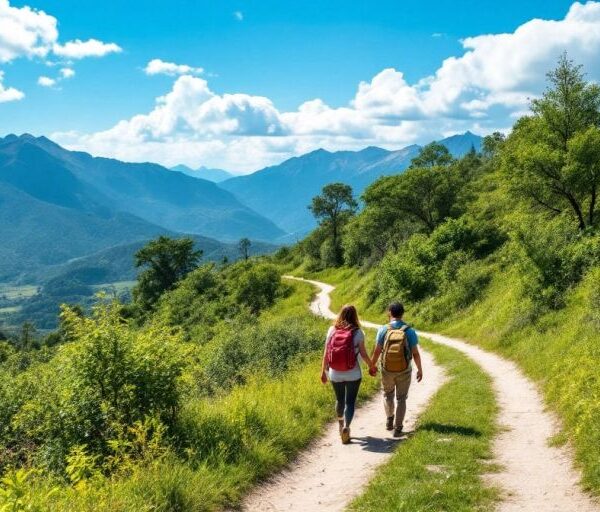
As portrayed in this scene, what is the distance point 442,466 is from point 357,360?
2.64m

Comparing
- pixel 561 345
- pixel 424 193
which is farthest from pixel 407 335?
pixel 424 193

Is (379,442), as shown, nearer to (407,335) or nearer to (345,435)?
(345,435)

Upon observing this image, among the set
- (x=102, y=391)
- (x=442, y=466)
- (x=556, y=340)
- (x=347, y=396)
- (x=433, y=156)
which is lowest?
(x=442, y=466)

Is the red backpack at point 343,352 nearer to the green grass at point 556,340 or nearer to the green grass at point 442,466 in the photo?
the green grass at point 442,466

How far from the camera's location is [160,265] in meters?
102

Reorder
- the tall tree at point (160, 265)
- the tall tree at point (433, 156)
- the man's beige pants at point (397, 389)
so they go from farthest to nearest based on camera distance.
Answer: the tall tree at point (160, 265), the tall tree at point (433, 156), the man's beige pants at point (397, 389)

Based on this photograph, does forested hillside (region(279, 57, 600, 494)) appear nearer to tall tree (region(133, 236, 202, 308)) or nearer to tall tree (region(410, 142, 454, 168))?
tall tree (region(410, 142, 454, 168))

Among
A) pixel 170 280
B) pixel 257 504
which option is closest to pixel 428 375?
pixel 257 504

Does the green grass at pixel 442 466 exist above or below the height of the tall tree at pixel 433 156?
below

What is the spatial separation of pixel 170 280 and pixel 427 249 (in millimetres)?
67823

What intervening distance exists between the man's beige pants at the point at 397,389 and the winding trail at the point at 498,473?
52 cm

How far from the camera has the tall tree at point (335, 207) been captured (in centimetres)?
9494

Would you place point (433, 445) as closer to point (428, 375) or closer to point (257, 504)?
point (257, 504)

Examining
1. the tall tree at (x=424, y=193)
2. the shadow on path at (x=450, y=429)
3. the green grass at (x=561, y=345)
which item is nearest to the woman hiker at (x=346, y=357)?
the shadow on path at (x=450, y=429)
